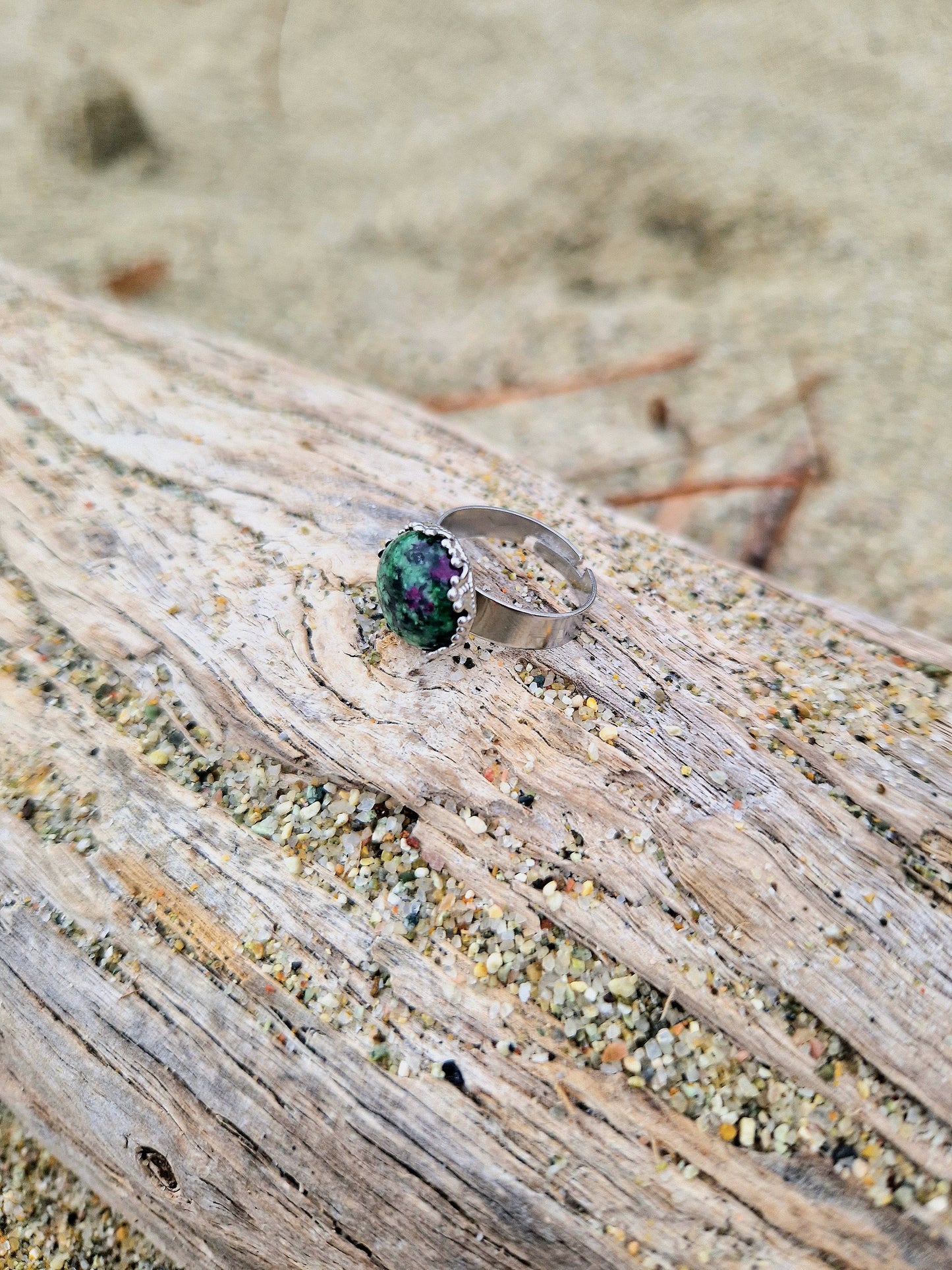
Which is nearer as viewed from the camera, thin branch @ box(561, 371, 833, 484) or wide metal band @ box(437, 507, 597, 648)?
wide metal band @ box(437, 507, 597, 648)

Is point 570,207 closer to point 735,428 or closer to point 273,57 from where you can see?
point 735,428

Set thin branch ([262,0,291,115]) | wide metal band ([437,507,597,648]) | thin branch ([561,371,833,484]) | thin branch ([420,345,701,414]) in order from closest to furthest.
A: wide metal band ([437,507,597,648]) < thin branch ([561,371,833,484]) < thin branch ([420,345,701,414]) < thin branch ([262,0,291,115])

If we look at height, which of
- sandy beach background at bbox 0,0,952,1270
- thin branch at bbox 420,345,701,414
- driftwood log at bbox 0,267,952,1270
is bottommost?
driftwood log at bbox 0,267,952,1270

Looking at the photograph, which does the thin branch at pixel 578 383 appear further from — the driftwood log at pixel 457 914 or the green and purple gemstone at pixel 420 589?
the green and purple gemstone at pixel 420 589

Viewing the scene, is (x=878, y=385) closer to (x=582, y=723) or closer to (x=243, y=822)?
(x=582, y=723)

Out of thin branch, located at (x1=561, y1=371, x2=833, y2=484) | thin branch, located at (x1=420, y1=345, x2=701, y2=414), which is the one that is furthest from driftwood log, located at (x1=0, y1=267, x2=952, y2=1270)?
thin branch, located at (x1=420, y1=345, x2=701, y2=414)

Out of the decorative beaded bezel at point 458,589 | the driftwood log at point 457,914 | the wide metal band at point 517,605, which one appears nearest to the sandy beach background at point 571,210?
the wide metal band at point 517,605

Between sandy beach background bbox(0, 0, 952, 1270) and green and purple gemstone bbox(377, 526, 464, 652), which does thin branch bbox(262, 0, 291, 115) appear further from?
green and purple gemstone bbox(377, 526, 464, 652)
